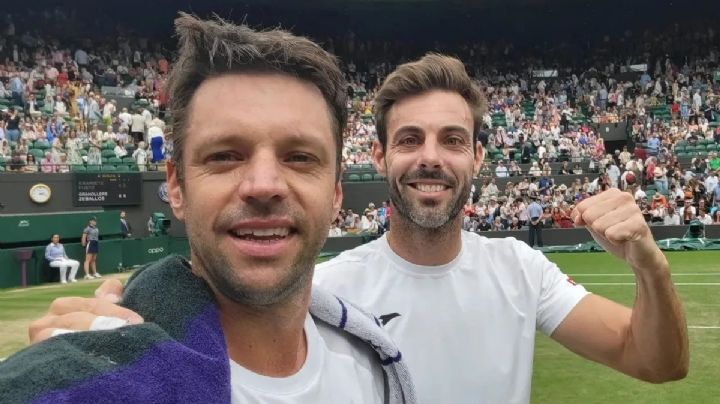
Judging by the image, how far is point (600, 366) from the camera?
7.00 meters

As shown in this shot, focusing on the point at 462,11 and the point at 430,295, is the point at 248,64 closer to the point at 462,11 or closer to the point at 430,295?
the point at 430,295

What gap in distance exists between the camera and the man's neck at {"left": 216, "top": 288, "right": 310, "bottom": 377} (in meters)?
1.69

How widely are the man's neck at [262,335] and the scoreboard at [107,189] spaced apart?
68.5 feet

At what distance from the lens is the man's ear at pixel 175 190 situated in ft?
5.60

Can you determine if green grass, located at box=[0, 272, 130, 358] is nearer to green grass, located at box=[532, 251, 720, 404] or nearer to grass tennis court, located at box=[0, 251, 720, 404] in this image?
grass tennis court, located at box=[0, 251, 720, 404]

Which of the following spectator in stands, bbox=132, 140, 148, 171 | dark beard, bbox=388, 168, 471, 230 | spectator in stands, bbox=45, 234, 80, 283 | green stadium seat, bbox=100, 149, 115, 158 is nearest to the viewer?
dark beard, bbox=388, 168, 471, 230

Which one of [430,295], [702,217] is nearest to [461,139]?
[430,295]

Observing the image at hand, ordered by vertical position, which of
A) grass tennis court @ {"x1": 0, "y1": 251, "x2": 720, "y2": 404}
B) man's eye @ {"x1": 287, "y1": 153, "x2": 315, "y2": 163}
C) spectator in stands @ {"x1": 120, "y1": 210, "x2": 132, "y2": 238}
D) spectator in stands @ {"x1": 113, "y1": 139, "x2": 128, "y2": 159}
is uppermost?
spectator in stands @ {"x1": 113, "y1": 139, "x2": 128, "y2": 159}

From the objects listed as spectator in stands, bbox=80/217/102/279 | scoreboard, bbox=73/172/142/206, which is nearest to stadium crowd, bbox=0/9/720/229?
scoreboard, bbox=73/172/142/206

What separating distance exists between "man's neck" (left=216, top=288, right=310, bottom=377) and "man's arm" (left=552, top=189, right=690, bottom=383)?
104 centimetres

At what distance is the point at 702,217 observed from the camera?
20.4 meters

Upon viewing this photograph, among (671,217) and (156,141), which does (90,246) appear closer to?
(156,141)

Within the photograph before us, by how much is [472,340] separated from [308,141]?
134 centimetres

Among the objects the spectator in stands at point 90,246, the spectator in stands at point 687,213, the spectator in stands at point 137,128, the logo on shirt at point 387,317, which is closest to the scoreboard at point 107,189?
the spectator in stands at point 137,128
